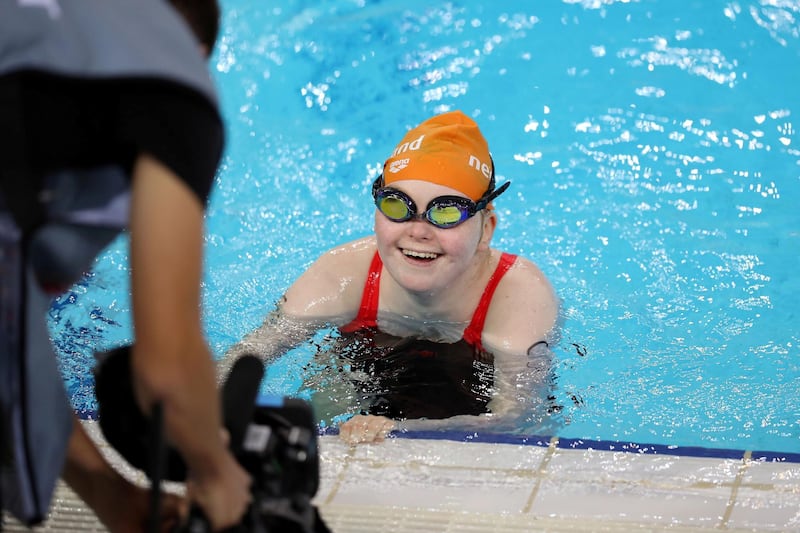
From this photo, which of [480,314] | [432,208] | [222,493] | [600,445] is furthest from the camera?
[480,314]

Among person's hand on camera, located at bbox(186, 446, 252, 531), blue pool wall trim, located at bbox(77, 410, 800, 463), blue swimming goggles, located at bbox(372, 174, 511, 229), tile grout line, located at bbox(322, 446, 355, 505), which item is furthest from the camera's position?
blue swimming goggles, located at bbox(372, 174, 511, 229)

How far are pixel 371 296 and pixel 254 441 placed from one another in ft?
7.22

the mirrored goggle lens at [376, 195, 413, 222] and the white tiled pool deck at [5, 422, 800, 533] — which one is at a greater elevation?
the mirrored goggle lens at [376, 195, 413, 222]

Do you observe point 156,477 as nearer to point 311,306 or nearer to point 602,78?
point 311,306

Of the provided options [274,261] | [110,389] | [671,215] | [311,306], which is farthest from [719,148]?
[110,389]

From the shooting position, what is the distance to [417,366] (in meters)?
3.94

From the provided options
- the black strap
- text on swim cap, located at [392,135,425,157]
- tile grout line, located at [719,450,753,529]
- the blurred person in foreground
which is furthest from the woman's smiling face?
the black strap

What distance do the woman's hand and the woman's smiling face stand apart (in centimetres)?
57

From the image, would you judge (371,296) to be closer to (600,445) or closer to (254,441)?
(600,445)

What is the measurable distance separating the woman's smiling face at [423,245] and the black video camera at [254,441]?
169 centimetres

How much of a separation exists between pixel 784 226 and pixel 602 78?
5.69 ft

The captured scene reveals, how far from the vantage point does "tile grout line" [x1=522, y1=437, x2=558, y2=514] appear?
2.87 m

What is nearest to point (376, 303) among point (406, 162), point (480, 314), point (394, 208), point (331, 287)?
point (331, 287)

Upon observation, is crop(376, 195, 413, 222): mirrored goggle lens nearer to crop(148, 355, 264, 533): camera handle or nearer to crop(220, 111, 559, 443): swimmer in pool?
crop(220, 111, 559, 443): swimmer in pool
